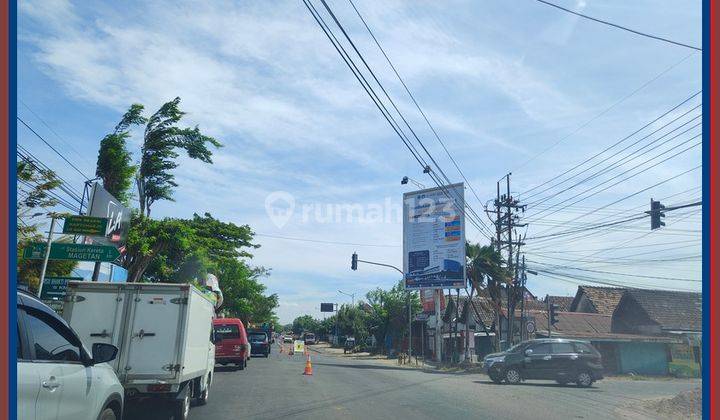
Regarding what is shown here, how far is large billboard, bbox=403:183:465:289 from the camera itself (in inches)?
1474

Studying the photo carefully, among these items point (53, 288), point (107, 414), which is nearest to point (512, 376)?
point (53, 288)

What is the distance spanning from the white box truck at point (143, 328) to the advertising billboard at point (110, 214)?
704 cm

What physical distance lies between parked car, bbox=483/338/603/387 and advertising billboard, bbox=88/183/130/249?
14.7m

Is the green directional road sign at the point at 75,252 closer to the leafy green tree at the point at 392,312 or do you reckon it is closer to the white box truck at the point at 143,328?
the white box truck at the point at 143,328

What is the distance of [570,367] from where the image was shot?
21625 millimetres

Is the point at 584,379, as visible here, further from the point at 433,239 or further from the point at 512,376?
the point at 433,239

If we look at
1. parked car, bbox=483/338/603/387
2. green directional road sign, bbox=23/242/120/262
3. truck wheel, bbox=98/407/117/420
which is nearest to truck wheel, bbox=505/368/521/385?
parked car, bbox=483/338/603/387

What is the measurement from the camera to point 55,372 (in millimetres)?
4996

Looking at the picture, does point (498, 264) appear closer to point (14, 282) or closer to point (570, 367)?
point (570, 367)

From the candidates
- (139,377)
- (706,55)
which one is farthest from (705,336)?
(139,377)

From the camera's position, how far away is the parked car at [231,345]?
24.1 metres

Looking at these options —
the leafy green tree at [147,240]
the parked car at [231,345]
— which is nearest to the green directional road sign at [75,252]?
the leafy green tree at [147,240]

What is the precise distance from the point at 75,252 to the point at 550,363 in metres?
16.7

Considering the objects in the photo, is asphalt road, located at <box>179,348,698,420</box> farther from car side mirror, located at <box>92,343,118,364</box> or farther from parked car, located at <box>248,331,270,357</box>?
parked car, located at <box>248,331,270,357</box>
